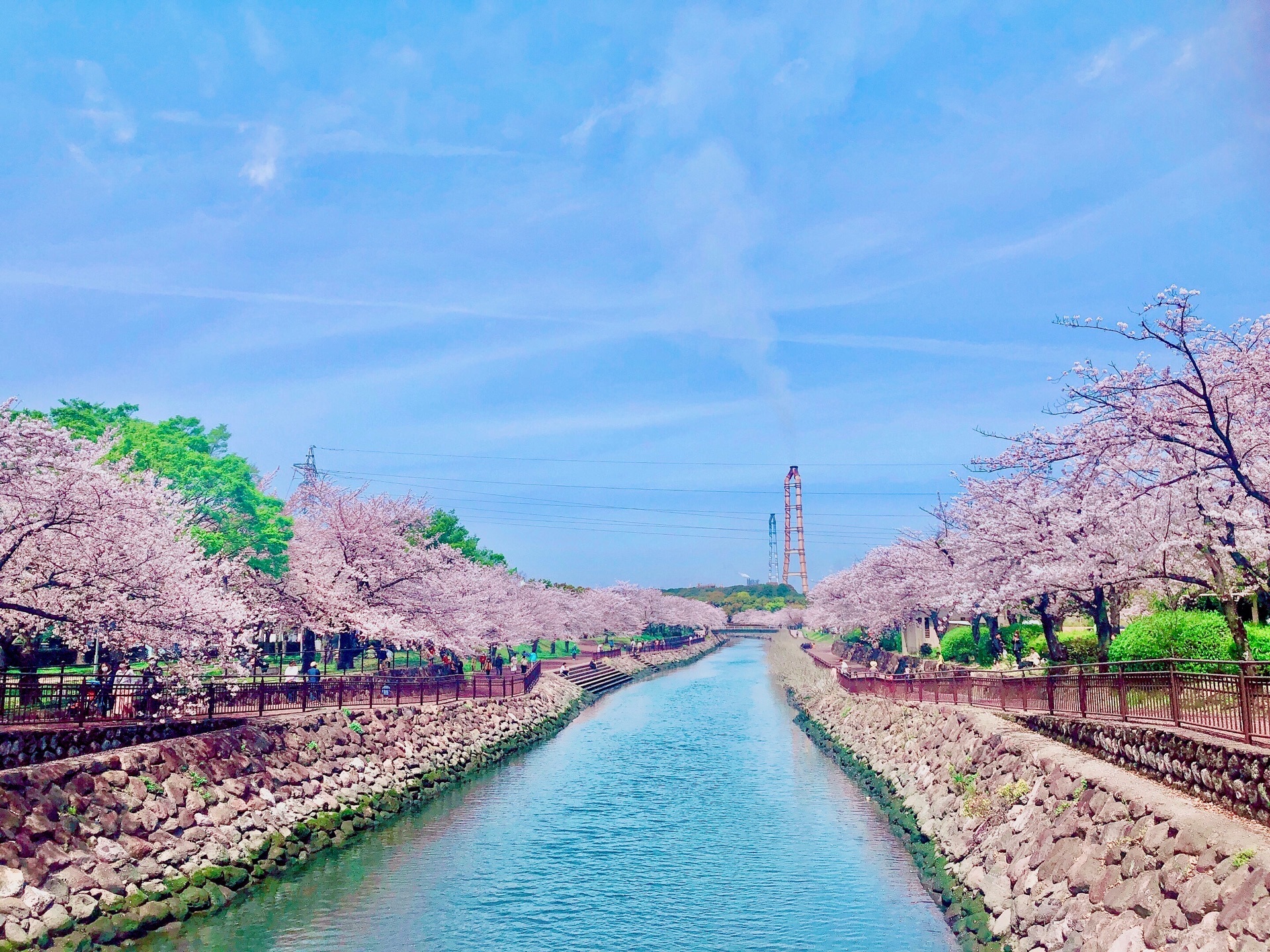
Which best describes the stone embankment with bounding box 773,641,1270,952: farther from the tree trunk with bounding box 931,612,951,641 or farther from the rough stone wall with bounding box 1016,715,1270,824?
the tree trunk with bounding box 931,612,951,641

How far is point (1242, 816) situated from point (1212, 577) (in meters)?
12.9

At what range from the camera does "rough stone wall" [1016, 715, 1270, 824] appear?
495 inches

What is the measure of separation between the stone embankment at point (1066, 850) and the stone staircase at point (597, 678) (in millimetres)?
42420

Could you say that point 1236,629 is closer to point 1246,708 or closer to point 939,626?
point 1246,708

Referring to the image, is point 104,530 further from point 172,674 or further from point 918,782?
point 918,782

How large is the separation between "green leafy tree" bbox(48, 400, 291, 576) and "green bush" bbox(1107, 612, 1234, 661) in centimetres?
2967

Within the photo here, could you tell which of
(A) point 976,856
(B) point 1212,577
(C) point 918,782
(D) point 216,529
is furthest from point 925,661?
(D) point 216,529

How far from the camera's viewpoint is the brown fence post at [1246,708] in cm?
1305

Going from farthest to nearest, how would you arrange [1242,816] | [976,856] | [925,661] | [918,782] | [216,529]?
[925,661] < [216,529] < [918,782] < [976,856] < [1242,816]

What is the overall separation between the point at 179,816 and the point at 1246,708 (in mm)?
20017

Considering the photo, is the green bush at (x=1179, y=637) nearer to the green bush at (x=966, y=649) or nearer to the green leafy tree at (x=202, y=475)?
the green bush at (x=966, y=649)

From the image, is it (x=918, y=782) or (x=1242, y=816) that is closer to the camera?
(x=1242, y=816)

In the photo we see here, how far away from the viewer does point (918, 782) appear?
28203mm

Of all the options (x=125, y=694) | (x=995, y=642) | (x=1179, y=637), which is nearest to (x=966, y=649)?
(x=995, y=642)
